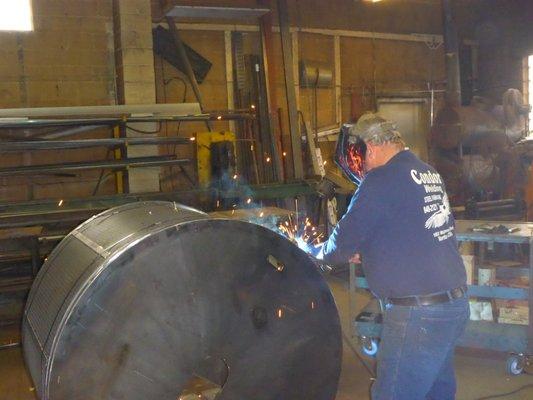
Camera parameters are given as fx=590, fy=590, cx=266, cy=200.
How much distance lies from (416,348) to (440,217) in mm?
556

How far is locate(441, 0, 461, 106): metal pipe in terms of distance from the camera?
9011 mm

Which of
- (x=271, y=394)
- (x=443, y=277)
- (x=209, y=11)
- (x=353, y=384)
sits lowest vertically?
(x=353, y=384)

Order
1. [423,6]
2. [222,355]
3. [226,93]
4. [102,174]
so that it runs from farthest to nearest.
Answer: [423,6] → [226,93] → [102,174] → [222,355]

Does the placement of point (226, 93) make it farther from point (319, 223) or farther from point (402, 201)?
point (402, 201)

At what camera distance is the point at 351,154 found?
2869mm

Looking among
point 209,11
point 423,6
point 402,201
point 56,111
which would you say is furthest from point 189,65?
point 402,201

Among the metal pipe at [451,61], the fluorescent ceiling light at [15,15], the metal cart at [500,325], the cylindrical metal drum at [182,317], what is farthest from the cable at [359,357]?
the metal pipe at [451,61]

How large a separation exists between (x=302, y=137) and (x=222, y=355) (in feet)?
22.3

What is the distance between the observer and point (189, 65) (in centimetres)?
799

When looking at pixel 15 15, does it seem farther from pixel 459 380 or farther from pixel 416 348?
pixel 416 348

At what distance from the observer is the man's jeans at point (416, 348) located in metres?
2.42

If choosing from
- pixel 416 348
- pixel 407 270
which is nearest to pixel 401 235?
pixel 407 270

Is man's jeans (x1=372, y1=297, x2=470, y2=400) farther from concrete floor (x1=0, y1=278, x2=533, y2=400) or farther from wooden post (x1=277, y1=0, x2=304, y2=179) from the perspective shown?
wooden post (x1=277, y1=0, x2=304, y2=179)

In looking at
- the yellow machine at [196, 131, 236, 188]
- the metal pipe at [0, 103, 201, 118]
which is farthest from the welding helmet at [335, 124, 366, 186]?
the yellow machine at [196, 131, 236, 188]
